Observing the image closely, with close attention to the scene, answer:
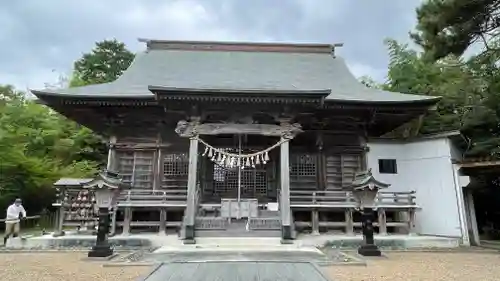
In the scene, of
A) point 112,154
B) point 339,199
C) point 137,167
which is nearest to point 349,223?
point 339,199

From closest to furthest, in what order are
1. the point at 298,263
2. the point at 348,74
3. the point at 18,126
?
the point at 298,263 → the point at 348,74 → the point at 18,126

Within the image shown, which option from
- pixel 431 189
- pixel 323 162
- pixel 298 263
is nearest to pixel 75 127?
pixel 323 162

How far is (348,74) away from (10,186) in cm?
1544

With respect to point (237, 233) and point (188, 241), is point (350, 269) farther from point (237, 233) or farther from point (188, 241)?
point (188, 241)

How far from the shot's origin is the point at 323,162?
1259 cm

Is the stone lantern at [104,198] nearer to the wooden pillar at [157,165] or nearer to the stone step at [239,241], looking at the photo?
the stone step at [239,241]

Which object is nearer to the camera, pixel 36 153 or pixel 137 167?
pixel 137 167

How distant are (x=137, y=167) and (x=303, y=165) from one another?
20.2 feet

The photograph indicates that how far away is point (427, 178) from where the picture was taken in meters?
12.5

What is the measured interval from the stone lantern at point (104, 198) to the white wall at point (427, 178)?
30.5ft

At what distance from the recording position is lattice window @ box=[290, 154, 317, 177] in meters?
12.6

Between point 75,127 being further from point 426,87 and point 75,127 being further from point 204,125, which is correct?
point 426,87

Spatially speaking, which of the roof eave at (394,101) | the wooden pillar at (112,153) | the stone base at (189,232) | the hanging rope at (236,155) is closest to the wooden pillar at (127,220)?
the stone base at (189,232)

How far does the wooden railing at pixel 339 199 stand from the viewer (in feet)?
35.3
